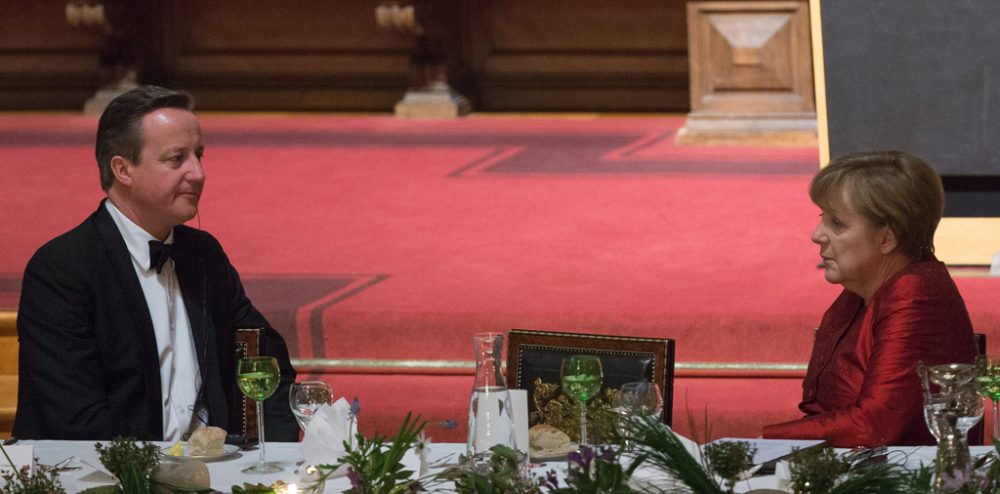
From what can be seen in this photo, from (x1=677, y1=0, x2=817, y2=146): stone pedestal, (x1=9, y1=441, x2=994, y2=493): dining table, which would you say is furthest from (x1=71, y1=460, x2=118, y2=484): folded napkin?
(x1=677, y1=0, x2=817, y2=146): stone pedestal

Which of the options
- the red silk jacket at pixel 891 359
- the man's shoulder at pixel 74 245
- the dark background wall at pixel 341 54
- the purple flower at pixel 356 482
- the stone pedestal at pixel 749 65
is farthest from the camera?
the dark background wall at pixel 341 54

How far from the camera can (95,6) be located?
Answer: 28.7 feet

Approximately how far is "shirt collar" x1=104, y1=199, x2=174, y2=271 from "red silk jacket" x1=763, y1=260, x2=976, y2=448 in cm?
135

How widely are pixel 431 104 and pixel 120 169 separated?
556 centimetres

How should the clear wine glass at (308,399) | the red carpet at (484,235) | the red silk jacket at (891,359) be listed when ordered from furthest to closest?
the red carpet at (484,235) < the red silk jacket at (891,359) < the clear wine glass at (308,399)

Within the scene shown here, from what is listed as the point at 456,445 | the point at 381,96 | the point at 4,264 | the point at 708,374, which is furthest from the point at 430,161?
the point at 456,445

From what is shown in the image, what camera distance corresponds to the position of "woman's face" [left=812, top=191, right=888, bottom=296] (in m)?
2.95

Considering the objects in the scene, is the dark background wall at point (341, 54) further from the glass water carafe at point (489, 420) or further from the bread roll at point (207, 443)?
the glass water carafe at point (489, 420)

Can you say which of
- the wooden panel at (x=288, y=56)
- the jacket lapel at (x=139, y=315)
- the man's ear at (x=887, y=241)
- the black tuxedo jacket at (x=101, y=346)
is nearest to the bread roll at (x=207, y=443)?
the black tuxedo jacket at (x=101, y=346)

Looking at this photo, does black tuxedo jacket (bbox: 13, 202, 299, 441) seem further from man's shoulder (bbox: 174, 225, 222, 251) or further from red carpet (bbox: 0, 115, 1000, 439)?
red carpet (bbox: 0, 115, 1000, 439)

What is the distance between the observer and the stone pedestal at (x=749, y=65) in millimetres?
7695

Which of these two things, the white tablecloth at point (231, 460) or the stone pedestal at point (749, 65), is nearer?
the white tablecloth at point (231, 460)

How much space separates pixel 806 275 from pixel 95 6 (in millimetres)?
5232

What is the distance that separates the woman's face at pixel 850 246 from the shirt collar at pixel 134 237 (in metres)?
1.39
